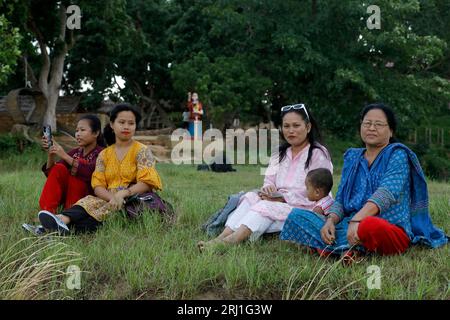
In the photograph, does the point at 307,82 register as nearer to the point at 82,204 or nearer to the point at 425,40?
the point at 425,40

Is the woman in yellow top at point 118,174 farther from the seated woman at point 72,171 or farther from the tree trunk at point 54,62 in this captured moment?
the tree trunk at point 54,62

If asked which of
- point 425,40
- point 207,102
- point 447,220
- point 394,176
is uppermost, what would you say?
point 425,40

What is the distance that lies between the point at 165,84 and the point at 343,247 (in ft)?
64.7

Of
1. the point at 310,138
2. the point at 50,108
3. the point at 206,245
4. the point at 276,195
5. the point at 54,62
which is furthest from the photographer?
the point at 50,108

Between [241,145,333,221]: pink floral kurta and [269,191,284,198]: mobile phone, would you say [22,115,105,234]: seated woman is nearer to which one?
[241,145,333,221]: pink floral kurta

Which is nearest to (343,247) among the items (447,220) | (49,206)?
(447,220)

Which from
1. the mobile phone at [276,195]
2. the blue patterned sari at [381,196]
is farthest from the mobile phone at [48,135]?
the blue patterned sari at [381,196]

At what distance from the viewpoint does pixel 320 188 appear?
12.5ft

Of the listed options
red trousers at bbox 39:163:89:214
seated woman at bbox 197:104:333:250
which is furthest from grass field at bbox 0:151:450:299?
red trousers at bbox 39:163:89:214

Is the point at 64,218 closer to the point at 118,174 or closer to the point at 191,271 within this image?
the point at 118,174

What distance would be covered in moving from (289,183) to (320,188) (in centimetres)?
33

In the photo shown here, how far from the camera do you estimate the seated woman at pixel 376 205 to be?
129 inches

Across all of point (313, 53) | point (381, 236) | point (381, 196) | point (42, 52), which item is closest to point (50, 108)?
point (42, 52)

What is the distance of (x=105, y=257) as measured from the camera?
10.7ft
